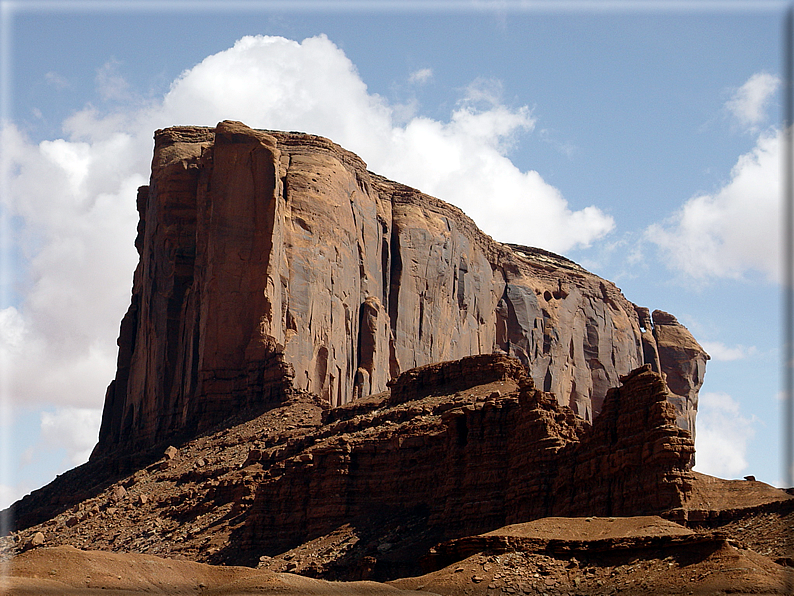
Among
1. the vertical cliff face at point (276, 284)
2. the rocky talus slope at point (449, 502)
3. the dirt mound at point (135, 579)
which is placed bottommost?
the dirt mound at point (135, 579)

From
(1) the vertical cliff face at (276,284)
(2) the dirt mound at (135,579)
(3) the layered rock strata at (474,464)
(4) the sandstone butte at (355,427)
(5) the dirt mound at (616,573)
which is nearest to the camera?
(5) the dirt mound at (616,573)

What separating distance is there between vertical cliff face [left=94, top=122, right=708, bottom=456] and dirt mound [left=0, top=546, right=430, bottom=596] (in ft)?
137

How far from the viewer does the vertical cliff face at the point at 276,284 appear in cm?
9738

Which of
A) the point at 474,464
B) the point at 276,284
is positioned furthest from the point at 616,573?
the point at 276,284

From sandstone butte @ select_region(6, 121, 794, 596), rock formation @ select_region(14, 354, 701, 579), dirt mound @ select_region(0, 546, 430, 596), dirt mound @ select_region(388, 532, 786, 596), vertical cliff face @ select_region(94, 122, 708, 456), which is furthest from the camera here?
vertical cliff face @ select_region(94, 122, 708, 456)

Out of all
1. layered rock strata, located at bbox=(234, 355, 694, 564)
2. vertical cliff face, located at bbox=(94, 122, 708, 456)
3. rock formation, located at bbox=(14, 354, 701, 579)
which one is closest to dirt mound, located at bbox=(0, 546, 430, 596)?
rock formation, located at bbox=(14, 354, 701, 579)

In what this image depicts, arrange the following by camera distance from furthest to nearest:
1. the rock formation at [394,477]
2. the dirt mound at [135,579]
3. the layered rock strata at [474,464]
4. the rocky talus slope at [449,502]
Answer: the rock formation at [394,477]
the layered rock strata at [474,464]
the rocky talus slope at [449,502]
the dirt mound at [135,579]

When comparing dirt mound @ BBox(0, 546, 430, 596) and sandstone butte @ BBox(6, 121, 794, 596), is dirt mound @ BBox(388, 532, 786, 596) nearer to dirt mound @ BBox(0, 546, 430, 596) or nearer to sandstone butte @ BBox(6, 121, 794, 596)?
sandstone butte @ BBox(6, 121, 794, 596)

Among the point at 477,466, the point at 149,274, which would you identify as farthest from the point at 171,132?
the point at 477,466

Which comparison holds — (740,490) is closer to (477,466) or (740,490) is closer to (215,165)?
(477,466)

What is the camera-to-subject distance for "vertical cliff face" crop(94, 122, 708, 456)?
3834 inches

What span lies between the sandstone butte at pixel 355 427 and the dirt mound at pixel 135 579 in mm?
128

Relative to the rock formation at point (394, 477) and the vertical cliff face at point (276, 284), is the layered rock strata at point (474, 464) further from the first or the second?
the vertical cliff face at point (276, 284)

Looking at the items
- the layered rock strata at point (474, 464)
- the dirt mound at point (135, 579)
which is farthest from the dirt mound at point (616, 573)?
the layered rock strata at point (474, 464)
